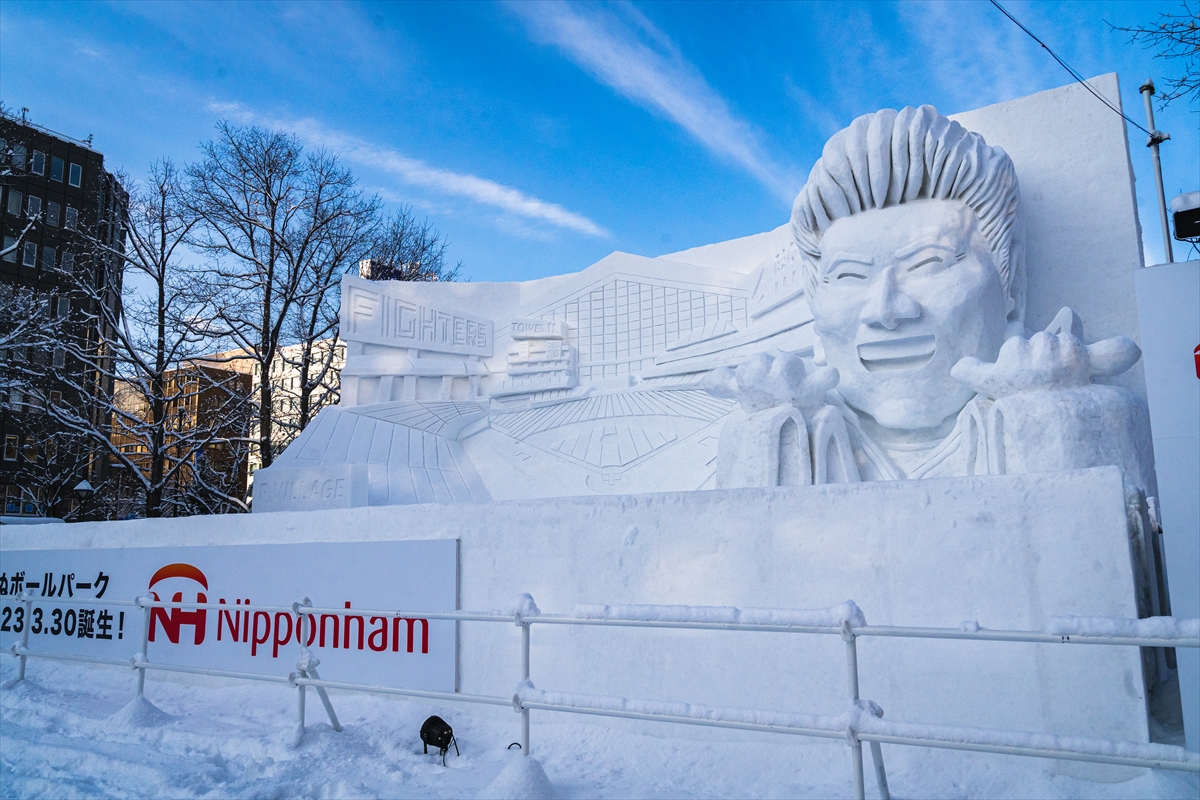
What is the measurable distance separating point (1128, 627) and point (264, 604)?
411cm

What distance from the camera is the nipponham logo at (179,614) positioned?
15.7 ft

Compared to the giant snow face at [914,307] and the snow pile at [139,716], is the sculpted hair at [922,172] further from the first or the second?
the snow pile at [139,716]

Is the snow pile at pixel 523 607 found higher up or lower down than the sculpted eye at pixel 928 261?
lower down

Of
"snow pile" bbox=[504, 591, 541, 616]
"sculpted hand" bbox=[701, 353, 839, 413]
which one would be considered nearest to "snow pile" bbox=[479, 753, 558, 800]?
"snow pile" bbox=[504, 591, 541, 616]

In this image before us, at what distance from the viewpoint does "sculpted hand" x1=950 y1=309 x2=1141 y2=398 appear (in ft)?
11.2

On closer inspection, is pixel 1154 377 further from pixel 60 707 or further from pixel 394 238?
pixel 394 238

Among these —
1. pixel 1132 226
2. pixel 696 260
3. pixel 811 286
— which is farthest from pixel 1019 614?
pixel 696 260

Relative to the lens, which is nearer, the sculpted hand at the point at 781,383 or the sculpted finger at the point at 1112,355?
the sculpted finger at the point at 1112,355

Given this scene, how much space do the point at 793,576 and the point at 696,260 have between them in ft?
19.4

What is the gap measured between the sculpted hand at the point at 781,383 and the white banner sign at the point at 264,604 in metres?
1.62

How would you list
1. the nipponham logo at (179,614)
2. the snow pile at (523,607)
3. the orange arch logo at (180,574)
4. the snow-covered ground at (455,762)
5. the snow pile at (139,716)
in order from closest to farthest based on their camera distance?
the snow-covered ground at (455,762) → the snow pile at (523,607) → the snow pile at (139,716) → the nipponham logo at (179,614) → the orange arch logo at (180,574)

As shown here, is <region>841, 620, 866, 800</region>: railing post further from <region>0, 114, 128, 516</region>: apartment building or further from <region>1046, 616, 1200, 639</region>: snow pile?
<region>0, 114, 128, 516</region>: apartment building

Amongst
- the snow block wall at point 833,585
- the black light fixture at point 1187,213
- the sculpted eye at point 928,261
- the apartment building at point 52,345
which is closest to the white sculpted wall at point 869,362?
the sculpted eye at point 928,261

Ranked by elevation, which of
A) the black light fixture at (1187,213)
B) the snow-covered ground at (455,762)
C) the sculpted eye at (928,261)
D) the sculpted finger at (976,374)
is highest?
the sculpted eye at (928,261)
